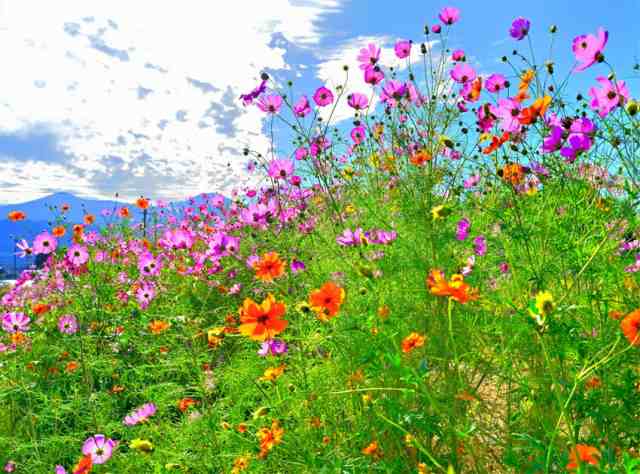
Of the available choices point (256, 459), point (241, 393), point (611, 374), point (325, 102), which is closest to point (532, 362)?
point (611, 374)

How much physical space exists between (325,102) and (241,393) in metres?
1.49

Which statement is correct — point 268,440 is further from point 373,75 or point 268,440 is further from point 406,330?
point 373,75

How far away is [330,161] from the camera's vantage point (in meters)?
3.02

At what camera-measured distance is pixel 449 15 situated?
9.16ft

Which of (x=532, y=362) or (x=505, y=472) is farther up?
(x=532, y=362)

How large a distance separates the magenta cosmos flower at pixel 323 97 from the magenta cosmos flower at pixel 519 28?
0.90 meters

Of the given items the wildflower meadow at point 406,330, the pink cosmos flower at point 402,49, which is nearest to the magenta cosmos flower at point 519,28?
the wildflower meadow at point 406,330

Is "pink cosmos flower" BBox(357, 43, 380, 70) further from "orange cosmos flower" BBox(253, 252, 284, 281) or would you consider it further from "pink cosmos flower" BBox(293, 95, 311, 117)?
"orange cosmos flower" BBox(253, 252, 284, 281)

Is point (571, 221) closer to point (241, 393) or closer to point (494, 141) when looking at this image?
point (494, 141)

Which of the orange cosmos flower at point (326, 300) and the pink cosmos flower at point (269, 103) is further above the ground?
the pink cosmos flower at point (269, 103)

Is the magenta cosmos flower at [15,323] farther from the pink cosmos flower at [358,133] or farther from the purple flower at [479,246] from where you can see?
the purple flower at [479,246]

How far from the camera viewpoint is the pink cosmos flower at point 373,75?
2.63 metres

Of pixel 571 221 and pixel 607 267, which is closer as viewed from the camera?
pixel 607 267

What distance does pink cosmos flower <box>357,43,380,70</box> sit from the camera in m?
2.69
